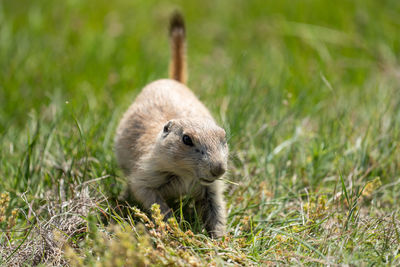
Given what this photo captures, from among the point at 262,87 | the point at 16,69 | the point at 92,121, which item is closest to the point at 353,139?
the point at 262,87

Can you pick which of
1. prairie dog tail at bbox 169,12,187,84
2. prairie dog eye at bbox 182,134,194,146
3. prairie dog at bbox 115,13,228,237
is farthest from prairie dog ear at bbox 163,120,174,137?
prairie dog tail at bbox 169,12,187,84

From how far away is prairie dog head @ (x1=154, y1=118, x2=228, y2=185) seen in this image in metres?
3.18

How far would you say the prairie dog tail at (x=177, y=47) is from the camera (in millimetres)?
5172

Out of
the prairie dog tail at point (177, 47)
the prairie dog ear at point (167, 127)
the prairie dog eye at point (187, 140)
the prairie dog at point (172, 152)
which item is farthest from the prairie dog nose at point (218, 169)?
the prairie dog tail at point (177, 47)

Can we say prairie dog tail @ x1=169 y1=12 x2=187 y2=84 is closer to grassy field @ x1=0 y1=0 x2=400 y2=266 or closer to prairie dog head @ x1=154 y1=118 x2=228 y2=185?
grassy field @ x1=0 y1=0 x2=400 y2=266

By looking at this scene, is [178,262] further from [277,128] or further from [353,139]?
[353,139]

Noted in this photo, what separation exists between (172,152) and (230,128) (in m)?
1.07

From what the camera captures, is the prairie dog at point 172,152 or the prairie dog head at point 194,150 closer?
the prairie dog head at point 194,150

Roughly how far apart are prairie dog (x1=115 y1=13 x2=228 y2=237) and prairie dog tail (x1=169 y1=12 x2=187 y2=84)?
476mm

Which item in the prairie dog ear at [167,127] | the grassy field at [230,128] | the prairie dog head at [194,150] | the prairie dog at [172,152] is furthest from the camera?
the prairie dog ear at [167,127]

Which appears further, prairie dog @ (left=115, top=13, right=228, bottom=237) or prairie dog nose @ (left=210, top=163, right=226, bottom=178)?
prairie dog @ (left=115, top=13, right=228, bottom=237)

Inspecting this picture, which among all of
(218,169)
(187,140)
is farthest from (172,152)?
(218,169)

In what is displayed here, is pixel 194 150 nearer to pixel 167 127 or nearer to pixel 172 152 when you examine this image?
pixel 172 152

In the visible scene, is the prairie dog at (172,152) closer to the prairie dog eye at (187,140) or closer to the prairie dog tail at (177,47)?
the prairie dog eye at (187,140)
